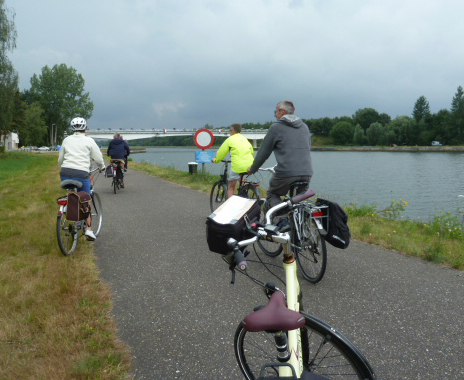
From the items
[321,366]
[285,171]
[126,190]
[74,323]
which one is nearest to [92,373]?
[74,323]

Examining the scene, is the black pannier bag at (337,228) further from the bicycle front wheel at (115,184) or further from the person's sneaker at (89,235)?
the bicycle front wheel at (115,184)

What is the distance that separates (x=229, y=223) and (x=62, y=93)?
81512mm

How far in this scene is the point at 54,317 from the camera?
11.0ft

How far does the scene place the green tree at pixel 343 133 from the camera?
371 ft

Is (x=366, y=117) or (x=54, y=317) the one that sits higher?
(x=366, y=117)

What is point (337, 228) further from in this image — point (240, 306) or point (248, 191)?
point (248, 191)

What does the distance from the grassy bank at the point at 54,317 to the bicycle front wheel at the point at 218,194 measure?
2994 millimetres

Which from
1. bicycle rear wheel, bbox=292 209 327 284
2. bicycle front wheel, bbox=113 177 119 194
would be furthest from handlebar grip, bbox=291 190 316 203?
bicycle front wheel, bbox=113 177 119 194

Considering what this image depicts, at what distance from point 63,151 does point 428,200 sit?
14.2 meters

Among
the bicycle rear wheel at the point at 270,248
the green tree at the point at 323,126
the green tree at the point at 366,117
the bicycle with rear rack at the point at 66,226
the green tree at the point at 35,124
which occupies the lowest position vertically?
the bicycle rear wheel at the point at 270,248

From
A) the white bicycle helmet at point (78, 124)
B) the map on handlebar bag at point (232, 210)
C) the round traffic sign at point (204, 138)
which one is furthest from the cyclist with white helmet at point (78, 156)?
the round traffic sign at point (204, 138)

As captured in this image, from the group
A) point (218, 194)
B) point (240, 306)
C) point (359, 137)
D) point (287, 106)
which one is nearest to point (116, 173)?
point (218, 194)

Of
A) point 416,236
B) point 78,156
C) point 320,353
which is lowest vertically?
point 416,236

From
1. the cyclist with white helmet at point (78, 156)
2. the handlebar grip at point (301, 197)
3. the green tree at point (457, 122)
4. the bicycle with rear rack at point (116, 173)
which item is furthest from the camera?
the green tree at point (457, 122)
